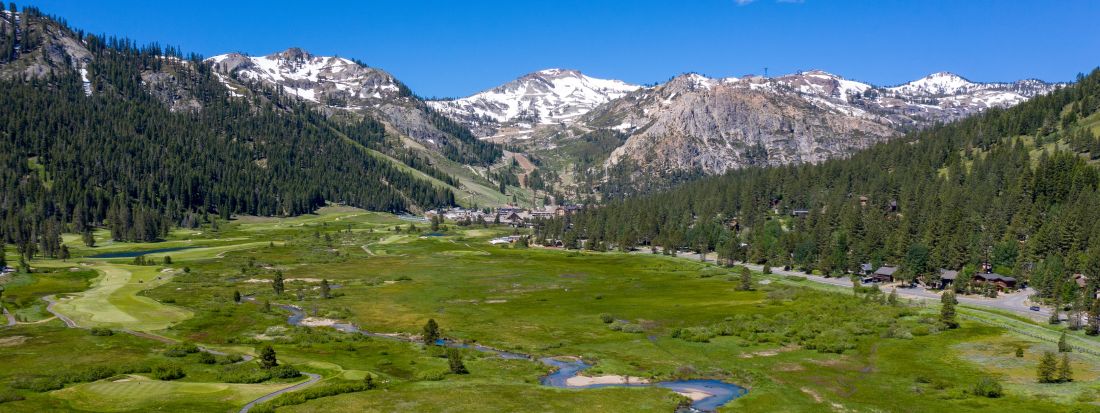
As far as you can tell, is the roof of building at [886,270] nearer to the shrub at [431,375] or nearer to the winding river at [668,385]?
the winding river at [668,385]

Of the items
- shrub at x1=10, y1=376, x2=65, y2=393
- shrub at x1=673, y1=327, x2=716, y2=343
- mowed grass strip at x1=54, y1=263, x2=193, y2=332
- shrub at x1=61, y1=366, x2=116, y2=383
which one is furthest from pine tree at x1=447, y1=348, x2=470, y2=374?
mowed grass strip at x1=54, y1=263, x2=193, y2=332

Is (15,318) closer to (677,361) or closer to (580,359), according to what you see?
(580,359)

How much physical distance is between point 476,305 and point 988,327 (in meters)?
82.9

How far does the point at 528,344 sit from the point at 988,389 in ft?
175

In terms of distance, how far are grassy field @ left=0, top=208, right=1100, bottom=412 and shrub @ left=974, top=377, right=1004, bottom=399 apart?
638 mm

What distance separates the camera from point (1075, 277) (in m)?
130

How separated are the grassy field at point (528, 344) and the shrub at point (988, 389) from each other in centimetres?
64

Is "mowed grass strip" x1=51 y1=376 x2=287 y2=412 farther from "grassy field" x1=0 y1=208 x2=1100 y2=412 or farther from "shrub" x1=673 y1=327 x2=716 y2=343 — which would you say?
"shrub" x1=673 y1=327 x2=716 y2=343

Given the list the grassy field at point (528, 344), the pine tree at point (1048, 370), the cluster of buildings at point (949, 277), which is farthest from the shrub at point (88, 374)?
the cluster of buildings at point (949, 277)

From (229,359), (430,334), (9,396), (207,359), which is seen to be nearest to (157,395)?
(9,396)

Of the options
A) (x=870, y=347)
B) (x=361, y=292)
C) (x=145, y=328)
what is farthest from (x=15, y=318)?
(x=870, y=347)

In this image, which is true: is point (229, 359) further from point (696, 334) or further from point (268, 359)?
point (696, 334)

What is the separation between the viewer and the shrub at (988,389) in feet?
209

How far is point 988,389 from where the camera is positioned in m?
63.9
